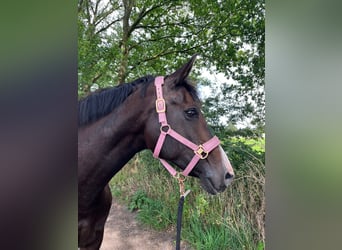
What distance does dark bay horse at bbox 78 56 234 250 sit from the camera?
136 centimetres

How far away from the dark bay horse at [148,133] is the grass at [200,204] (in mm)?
246

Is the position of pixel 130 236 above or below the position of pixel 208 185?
below

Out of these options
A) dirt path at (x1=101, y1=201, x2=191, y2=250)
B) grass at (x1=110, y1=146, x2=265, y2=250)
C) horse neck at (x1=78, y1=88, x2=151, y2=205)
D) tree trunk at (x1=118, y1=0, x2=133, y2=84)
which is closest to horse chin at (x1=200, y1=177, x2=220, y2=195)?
grass at (x1=110, y1=146, x2=265, y2=250)

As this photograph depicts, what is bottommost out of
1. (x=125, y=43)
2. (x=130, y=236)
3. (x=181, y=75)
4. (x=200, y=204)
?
(x=130, y=236)

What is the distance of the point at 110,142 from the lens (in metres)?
1.41

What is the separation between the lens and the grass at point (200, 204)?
5.22ft

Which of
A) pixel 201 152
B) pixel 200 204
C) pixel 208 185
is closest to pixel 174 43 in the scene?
pixel 201 152

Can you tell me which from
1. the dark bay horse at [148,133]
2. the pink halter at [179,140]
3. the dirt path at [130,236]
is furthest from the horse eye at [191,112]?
Result: the dirt path at [130,236]

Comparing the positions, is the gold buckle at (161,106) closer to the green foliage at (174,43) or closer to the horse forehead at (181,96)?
the horse forehead at (181,96)

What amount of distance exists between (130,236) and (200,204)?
0.53 meters

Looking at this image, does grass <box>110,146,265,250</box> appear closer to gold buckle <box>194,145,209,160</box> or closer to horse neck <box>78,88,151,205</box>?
horse neck <box>78,88,151,205</box>

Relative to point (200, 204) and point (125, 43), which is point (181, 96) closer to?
point (125, 43)
